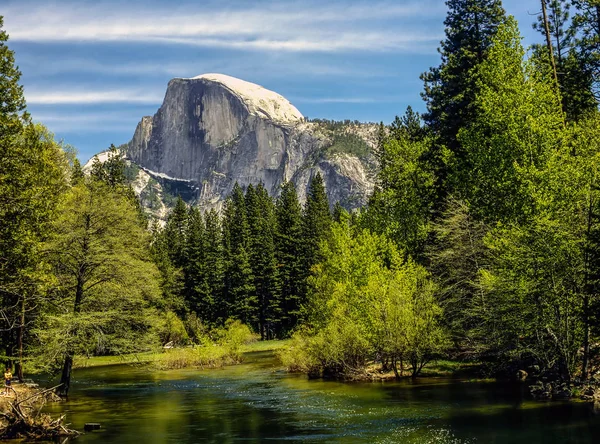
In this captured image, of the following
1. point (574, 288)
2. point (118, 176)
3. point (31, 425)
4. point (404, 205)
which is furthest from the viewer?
point (118, 176)

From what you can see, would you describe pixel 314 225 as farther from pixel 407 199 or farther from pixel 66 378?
pixel 66 378

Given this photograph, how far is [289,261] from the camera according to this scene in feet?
303

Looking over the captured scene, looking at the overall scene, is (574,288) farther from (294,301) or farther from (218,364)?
(294,301)

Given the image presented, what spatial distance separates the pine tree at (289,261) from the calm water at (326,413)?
48219 millimetres

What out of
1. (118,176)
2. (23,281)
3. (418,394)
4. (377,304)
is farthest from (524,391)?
(118,176)

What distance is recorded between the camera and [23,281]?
2858 centimetres

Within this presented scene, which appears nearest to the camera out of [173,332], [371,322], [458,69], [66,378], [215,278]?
[66,378]

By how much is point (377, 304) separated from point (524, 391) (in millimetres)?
10595

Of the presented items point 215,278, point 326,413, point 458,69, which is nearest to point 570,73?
point 458,69

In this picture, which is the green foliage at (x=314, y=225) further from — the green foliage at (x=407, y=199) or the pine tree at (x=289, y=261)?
the green foliage at (x=407, y=199)

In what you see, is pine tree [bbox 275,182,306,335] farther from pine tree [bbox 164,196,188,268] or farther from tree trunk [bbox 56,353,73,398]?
tree trunk [bbox 56,353,73,398]

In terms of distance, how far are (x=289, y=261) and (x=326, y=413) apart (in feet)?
216

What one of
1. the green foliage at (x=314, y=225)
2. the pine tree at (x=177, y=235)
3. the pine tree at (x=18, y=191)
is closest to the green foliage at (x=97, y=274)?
the pine tree at (x=18, y=191)

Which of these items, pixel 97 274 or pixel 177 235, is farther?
pixel 177 235
